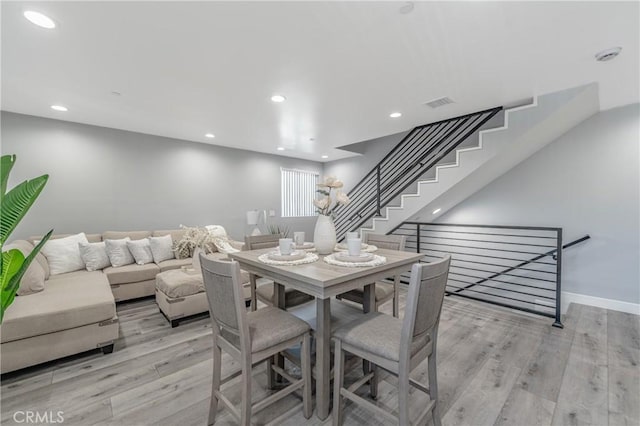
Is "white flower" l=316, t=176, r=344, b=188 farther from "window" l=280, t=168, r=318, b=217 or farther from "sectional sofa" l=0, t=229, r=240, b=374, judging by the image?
"window" l=280, t=168, r=318, b=217

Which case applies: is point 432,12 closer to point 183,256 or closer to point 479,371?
point 479,371

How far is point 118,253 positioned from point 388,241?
11.7ft

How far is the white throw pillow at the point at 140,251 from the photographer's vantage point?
12.4ft

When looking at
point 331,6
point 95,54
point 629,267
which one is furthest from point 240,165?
point 629,267

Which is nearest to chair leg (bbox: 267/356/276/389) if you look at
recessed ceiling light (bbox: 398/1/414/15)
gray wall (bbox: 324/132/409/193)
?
recessed ceiling light (bbox: 398/1/414/15)

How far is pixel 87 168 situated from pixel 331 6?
4.23 meters

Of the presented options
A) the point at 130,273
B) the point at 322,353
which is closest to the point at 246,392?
the point at 322,353

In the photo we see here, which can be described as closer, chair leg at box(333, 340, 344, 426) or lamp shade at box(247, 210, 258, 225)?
chair leg at box(333, 340, 344, 426)

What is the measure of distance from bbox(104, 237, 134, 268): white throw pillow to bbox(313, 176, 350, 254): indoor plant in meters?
3.15

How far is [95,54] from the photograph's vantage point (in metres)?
2.11

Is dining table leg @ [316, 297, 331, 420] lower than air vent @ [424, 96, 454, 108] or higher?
lower

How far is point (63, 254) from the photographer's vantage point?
3.38 metres

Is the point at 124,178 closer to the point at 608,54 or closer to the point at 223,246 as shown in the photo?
the point at 223,246

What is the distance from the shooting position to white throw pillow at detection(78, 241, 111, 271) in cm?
349
